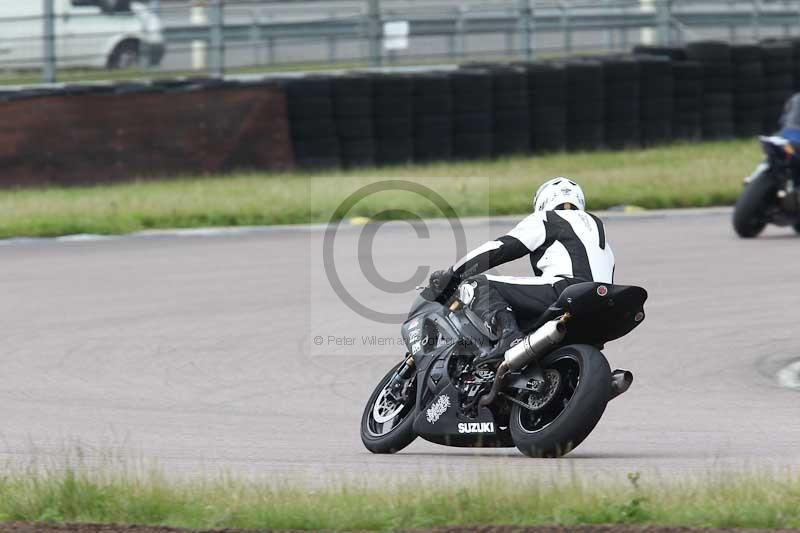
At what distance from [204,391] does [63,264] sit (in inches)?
231

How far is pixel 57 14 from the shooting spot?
68.9 ft

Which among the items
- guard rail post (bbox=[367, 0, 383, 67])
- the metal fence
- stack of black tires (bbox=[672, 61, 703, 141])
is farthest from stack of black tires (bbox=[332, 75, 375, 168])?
stack of black tires (bbox=[672, 61, 703, 141])

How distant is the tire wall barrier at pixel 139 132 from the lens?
63.4 ft

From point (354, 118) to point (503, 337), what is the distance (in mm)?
A: 13065

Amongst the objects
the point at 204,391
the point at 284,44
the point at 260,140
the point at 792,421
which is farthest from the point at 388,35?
the point at 792,421

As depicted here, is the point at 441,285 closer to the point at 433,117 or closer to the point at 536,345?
the point at 536,345

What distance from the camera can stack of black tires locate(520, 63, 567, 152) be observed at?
69.1ft

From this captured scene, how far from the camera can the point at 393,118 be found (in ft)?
67.1

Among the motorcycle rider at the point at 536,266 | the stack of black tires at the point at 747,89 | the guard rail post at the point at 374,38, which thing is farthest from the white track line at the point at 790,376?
the stack of black tires at the point at 747,89

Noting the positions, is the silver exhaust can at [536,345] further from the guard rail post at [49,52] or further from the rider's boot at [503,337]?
the guard rail post at [49,52]

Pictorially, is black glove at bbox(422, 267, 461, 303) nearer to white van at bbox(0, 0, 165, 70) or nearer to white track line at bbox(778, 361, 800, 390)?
white track line at bbox(778, 361, 800, 390)

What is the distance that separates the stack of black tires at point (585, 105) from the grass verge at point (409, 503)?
15.4 meters

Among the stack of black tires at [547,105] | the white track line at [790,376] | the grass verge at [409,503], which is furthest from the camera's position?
the stack of black tires at [547,105]

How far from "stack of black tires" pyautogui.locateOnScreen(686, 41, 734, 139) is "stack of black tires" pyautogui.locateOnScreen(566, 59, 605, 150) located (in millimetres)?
1801
